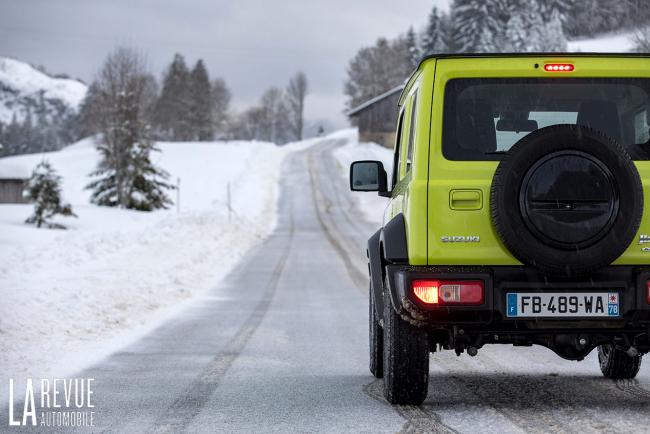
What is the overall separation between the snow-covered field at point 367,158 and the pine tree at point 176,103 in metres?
23.0

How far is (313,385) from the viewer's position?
676 cm

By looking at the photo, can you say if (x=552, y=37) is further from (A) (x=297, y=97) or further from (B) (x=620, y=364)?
(B) (x=620, y=364)

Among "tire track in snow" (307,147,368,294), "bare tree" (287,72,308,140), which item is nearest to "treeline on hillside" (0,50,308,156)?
"bare tree" (287,72,308,140)

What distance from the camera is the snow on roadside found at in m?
53.9

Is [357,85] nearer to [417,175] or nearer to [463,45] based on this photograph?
[463,45]

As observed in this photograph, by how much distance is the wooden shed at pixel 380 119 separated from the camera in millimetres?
94688

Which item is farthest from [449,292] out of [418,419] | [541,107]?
[541,107]

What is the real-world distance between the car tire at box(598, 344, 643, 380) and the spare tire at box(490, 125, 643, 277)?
7.49ft

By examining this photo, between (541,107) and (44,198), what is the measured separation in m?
36.4

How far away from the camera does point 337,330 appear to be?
10898 mm

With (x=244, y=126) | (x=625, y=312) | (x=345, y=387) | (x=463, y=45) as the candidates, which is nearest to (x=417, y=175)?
(x=625, y=312)

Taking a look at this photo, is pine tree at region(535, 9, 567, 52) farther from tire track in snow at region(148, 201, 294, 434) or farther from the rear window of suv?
the rear window of suv

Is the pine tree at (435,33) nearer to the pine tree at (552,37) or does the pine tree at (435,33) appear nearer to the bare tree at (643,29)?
the pine tree at (552,37)

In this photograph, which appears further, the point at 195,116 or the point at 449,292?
the point at 195,116
